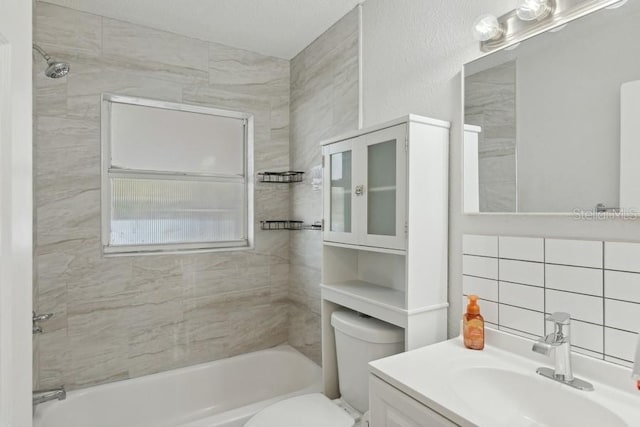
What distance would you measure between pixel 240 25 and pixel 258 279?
167 centimetres

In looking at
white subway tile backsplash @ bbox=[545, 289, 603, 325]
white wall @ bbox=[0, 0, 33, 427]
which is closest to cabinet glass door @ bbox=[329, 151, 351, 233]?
white subway tile backsplash @ bbox=[545, 289, 603, 325]

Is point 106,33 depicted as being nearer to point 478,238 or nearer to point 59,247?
point 59,247

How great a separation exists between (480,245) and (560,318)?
38 centimetres

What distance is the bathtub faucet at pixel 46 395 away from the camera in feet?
5.81

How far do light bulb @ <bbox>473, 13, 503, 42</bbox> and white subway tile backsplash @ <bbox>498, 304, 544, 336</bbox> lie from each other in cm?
98

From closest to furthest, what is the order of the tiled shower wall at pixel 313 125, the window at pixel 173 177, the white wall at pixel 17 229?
the white wall at pixel 17 229, the tiled shower wall at pixel 313 125, the window at pixel 173 177

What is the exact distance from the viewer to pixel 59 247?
202cm

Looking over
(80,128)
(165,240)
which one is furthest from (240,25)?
(165,240)

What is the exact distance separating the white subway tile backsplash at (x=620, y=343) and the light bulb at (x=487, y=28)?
3.41ft

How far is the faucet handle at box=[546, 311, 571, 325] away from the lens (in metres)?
1.08

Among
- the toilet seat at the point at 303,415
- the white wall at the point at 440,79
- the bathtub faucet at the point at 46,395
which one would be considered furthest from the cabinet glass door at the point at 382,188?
the bathtub faucet at the point at 46,395

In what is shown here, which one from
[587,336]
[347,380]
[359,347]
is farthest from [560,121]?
[347,380]

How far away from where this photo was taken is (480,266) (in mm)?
1400

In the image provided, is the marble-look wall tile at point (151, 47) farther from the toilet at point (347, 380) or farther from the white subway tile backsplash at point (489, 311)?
the white subway tile backsplash at point (489, 311)
